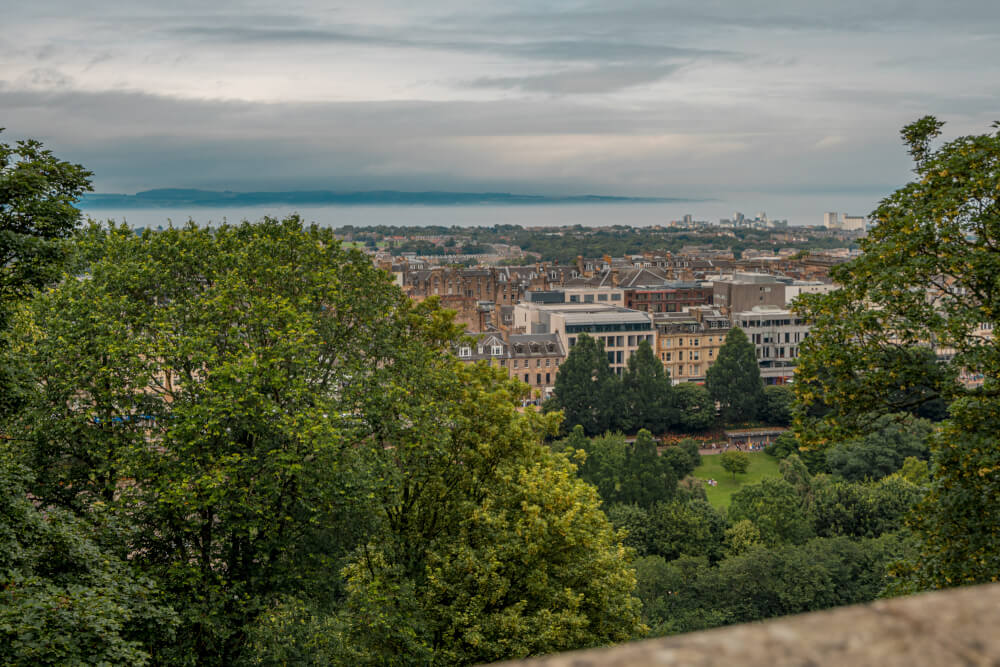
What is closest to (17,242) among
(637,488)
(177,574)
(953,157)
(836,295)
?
(177,574)

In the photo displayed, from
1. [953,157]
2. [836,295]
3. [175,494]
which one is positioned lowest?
[175,494]

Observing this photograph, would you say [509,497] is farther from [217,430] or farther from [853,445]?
[853,445]

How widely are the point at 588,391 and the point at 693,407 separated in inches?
543

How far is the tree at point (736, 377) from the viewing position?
99000 millimetres

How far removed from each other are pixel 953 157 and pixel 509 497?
41.9 ft

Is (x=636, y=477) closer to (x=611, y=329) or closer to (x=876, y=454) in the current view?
(x=876, y=454)

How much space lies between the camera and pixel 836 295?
15.8 metres

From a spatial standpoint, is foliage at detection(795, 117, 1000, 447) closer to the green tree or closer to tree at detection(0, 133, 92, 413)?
tree at detection(0, 133, 92, 413)

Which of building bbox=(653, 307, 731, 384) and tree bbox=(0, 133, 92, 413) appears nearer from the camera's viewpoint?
tree bbox=(0, 133, 92, 413)

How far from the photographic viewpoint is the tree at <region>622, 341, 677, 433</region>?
9431cm

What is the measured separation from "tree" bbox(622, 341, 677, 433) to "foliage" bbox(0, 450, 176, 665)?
3194 inches

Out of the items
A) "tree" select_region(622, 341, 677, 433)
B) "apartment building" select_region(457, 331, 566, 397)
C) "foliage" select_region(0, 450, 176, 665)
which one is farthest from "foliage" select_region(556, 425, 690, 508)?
"apartment building" select_region(457, 331, 566, 397)

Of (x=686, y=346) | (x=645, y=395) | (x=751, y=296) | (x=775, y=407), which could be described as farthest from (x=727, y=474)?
(x=751, y=296)

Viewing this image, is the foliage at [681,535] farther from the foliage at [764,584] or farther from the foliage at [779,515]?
the foliage at [764,584]
